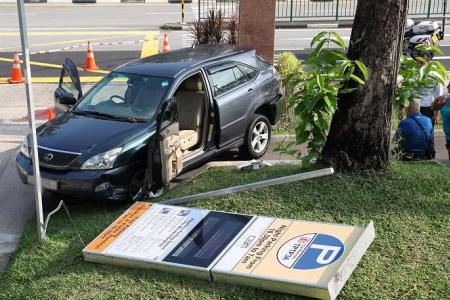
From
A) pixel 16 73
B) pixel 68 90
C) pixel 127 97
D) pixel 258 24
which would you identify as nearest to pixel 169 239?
pixel 127 97

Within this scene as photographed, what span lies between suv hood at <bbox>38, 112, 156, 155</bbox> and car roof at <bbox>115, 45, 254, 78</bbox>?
94 cm

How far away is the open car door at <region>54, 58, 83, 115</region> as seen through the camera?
8289 mm

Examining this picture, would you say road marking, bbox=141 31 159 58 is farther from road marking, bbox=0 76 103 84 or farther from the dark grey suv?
the dark grey suv

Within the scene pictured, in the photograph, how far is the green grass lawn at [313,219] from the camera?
4664 mm

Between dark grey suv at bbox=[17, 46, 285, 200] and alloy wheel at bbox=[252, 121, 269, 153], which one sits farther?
alloy wheel at bbox=[252, 121, 269, 153]

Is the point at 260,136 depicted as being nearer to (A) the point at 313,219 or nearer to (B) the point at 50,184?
(B) the point at 50,184

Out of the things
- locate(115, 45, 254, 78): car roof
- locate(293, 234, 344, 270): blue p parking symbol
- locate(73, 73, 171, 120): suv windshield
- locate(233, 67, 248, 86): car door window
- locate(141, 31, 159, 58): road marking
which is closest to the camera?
locate(293, 234, 344, 270): blue p parking symbol

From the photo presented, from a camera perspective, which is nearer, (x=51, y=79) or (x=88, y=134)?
(x=88, y=134)

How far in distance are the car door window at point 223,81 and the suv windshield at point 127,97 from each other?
2.40ft

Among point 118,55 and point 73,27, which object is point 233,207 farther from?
point 73,27

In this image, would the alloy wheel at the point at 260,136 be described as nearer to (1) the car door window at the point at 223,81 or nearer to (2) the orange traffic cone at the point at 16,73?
(1) the car door window at the point at 223,81

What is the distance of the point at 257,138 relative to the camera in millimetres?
8961

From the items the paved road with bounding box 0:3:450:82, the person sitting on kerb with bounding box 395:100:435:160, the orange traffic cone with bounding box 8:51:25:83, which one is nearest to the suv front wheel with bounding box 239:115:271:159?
the person sitting on kerb with bounding box 395:100:435:160

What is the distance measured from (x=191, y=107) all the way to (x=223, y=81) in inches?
23.5
